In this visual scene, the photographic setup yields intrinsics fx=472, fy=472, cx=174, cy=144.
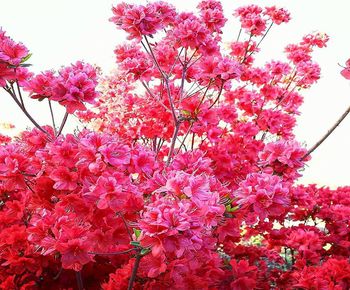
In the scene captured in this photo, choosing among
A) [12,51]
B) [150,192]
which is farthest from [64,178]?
[12,51]

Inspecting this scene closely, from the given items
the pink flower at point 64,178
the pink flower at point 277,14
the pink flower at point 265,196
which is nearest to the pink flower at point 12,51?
the pink flower at point 64,178

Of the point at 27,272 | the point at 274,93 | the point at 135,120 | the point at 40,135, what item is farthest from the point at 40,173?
the point at 274,93

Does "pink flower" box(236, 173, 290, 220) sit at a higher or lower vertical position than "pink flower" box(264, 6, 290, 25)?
lower

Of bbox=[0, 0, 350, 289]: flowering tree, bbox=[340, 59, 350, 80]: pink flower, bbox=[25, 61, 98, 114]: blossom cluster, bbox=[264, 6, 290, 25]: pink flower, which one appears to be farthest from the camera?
bbox=[264, 6, 290, 25]: pink flower

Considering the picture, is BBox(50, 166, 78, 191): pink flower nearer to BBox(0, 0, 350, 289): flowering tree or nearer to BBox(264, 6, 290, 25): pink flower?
BBox(0, 0, 350, 289): flowering tree

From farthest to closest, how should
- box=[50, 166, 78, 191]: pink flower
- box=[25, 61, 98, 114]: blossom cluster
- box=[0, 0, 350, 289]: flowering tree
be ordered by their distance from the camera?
1. box=[25, 61, 98, 114]: blossom cluster
2. box=[50, 166, 78, 191]: pink flower
3. box=[0, 0, 350, 289]: flowering tree

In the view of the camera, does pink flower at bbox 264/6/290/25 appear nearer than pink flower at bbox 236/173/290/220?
No

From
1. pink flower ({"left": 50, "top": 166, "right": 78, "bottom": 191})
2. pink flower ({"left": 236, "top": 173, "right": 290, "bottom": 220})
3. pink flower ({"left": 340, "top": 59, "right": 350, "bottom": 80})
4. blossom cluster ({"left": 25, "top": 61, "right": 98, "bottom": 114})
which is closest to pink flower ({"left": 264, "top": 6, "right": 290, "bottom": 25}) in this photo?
pink flower ({"left": 340, "top": 59, "right": 350, "bottom": 80})

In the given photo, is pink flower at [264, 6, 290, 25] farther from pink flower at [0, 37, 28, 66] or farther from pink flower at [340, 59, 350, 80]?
pink flower at [0, 37, 28, 66]

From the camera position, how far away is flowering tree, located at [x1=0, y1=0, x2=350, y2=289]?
181 cm

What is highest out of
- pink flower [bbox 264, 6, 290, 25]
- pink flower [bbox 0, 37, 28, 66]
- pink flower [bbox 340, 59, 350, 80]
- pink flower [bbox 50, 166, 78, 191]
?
pink flower [bbox 264, 6, 290, 25]

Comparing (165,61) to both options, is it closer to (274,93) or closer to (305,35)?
(274,93)

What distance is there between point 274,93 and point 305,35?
0.97 metres

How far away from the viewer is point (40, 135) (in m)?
2.50
